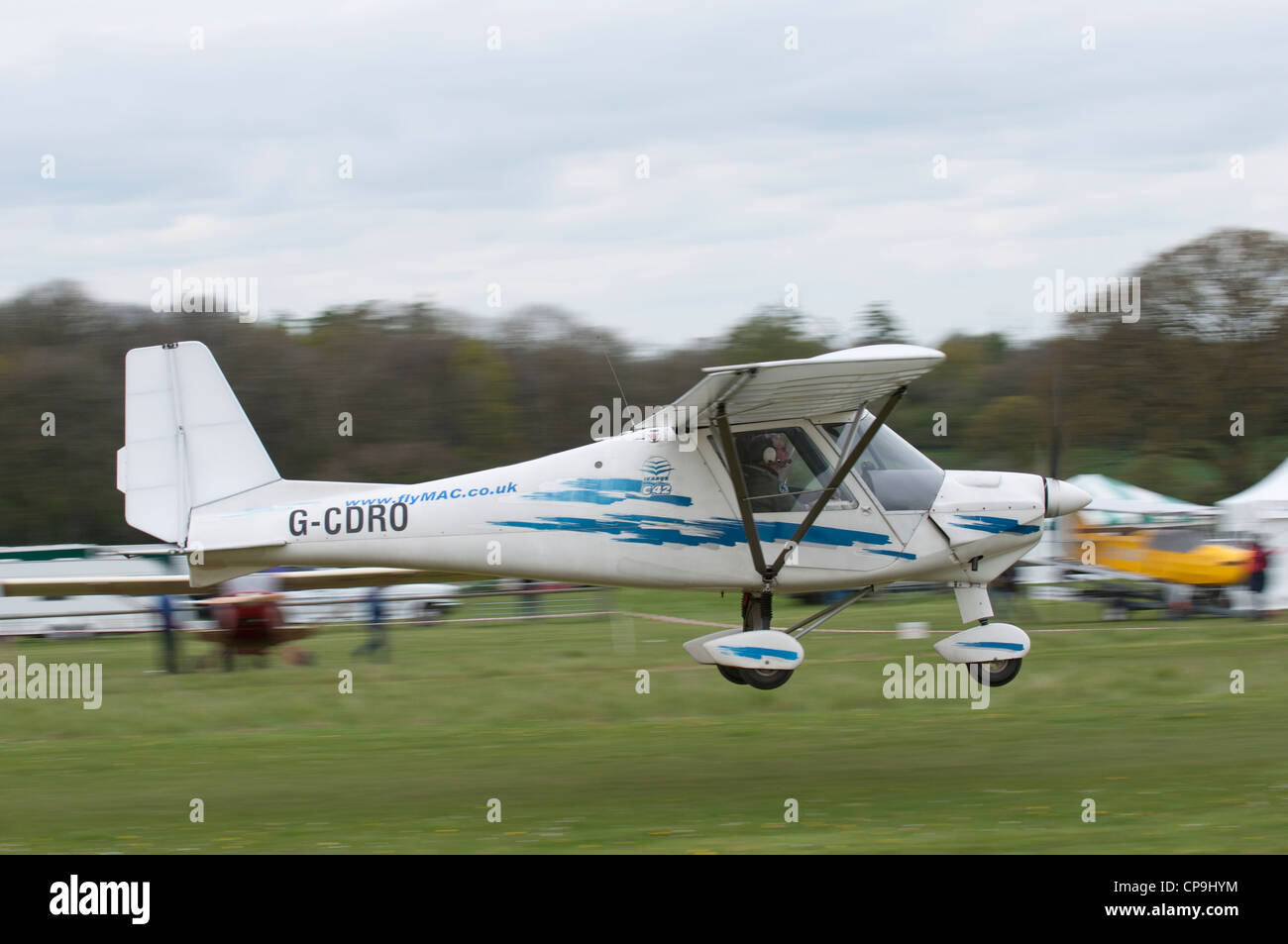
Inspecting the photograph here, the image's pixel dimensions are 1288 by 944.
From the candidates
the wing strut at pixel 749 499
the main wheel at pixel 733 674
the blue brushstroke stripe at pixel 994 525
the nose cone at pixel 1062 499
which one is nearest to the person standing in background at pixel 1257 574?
the nose cone at pixel 1062 499

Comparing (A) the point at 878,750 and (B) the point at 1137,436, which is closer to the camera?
(A) the point at 878,750

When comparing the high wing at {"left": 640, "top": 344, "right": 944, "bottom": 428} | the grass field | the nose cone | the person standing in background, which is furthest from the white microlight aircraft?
the person standing in background

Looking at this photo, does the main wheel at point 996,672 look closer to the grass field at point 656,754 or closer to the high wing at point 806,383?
the grass field at point 656,754

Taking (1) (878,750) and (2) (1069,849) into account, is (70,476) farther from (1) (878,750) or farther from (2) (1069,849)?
(2) (1069,849)

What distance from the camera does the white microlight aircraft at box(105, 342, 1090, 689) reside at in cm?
1095

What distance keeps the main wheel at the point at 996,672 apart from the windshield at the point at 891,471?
4.95 feet

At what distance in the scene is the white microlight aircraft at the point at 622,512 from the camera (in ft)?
35.9

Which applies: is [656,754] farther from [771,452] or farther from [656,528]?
[771,452]

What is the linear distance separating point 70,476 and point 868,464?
83.1 feet

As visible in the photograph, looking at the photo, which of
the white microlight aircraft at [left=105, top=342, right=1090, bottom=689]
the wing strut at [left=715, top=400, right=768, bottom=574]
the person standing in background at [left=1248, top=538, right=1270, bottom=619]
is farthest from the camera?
the person standing in background at [left=1248, top=538, right=1270, bottom=619]

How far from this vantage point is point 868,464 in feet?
37.0

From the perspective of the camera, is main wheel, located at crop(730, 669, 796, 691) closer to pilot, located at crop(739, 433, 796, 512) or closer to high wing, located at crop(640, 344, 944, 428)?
pilot, located at crop(739, 433, 796, 512)

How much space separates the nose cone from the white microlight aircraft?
27cm
